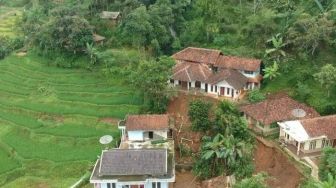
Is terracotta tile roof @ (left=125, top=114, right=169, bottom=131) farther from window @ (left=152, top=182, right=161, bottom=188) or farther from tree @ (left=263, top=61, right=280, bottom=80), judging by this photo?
tree @ (left=263, top=61, right=280, bottom=80)

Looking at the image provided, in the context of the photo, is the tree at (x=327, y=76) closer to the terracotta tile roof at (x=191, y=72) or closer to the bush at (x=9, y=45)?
the terracotta tile roof at (x=191, y=72)

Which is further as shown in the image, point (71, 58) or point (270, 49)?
point (71, 58)

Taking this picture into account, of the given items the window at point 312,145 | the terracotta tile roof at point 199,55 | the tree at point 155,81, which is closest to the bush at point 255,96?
the terracotta tile roof at point 199,55

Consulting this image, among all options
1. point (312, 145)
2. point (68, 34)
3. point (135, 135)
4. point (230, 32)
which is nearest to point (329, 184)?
point (312, 145)

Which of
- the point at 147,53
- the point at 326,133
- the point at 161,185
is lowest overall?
the point at 161,185

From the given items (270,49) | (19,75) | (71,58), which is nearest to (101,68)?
(71,58)

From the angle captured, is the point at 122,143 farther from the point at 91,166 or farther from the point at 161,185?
the point at 161,185

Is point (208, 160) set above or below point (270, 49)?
below

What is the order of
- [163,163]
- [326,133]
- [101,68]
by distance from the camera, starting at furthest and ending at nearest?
[101,68] < [326,133] < [163,163]
